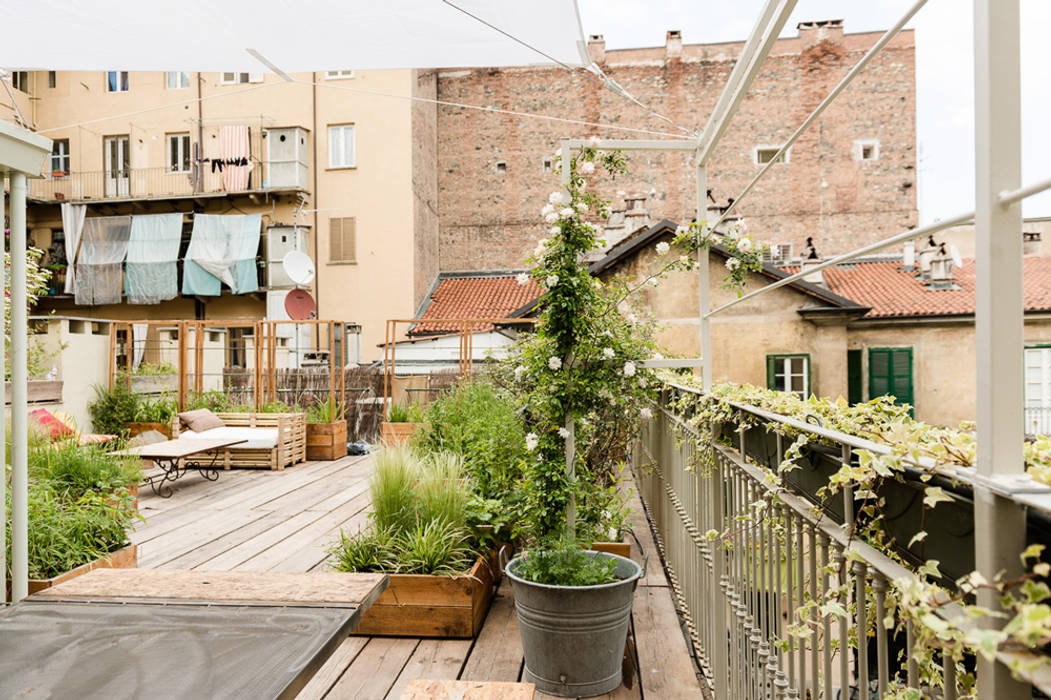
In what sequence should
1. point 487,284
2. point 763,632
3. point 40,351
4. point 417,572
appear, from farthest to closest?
point 487,284 → point 40,351 → point 417,572 → point 763,632

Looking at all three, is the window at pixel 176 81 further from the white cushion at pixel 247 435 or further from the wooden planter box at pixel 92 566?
the wooden planter box at pixel 92 566

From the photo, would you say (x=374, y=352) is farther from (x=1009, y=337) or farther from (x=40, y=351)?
(x=1009, y=337)

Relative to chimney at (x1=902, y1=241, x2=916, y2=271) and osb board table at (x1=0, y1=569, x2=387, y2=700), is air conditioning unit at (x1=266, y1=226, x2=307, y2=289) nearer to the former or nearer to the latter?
chimney at (x1=902, y1=241, x2=916, y2=271)

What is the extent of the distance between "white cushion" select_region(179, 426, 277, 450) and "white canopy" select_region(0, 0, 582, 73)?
458cm

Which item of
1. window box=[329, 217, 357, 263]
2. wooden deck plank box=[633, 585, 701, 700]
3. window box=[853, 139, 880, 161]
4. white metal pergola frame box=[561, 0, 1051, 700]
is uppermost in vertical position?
window box=[853, 139, 880, 161]

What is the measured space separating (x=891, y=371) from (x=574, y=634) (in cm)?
1563

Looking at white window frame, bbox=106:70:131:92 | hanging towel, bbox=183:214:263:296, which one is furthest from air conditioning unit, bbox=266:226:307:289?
white window frame, bbox=106:70:131:92

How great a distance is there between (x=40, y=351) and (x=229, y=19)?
8.24 metres

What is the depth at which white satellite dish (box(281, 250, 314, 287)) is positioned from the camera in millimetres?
16656

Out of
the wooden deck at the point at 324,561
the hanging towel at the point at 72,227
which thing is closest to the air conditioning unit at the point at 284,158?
the hanging towel at the point at 72,227

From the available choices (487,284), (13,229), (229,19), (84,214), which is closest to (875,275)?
(487,284)

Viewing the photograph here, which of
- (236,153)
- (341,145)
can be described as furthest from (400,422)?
(236,153)

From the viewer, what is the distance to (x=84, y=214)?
66.1 ft

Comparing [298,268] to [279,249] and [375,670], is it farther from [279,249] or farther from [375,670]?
[375,670]
